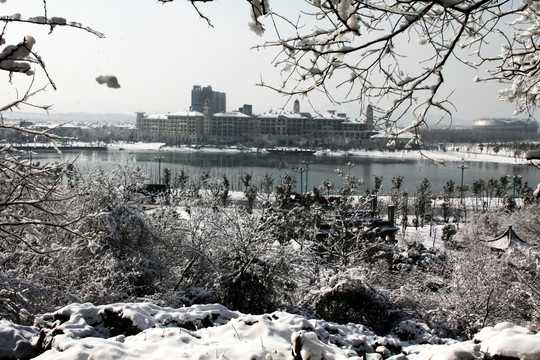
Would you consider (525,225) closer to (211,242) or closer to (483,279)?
(483,279)

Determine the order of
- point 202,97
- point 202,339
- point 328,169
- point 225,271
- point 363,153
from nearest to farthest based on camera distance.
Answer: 1. point 202,339
2. point 225,271
3. point 328,169
4. point 363,153
5. point 202,97

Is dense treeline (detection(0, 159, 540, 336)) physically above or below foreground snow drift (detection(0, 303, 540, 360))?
below

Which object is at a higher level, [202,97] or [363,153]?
[202,97]

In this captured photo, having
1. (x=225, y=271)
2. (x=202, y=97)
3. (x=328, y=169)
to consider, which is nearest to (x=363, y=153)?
(x=328, y=169)

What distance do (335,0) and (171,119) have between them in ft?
331

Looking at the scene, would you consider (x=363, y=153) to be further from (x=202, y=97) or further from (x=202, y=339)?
(x=202, y=97)

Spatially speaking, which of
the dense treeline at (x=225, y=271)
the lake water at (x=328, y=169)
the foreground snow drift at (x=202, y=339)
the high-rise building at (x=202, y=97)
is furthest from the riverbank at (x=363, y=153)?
the foreground snow drift at (x=202, y=339)

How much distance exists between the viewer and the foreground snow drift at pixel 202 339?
2.58 meters

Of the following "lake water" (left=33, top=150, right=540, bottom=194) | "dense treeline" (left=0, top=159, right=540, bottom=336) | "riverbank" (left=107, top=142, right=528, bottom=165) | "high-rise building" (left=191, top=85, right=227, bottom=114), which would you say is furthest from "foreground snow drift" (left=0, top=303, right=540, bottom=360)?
"high-rise building" (left=191, top=85, right=227, bottom=114)

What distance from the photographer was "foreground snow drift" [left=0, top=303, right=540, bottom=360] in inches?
102

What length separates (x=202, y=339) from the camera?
10.5ft

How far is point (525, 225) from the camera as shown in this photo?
17.0 m

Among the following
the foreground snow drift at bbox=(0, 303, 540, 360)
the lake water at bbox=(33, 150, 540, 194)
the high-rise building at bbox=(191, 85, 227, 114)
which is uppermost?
the high-rise building at bbox=(191, 85, 227, 114)

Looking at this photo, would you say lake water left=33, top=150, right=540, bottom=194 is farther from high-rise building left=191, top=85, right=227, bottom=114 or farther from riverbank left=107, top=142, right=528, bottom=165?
high-rise building left=191, top=85, right=227, bottom=114
